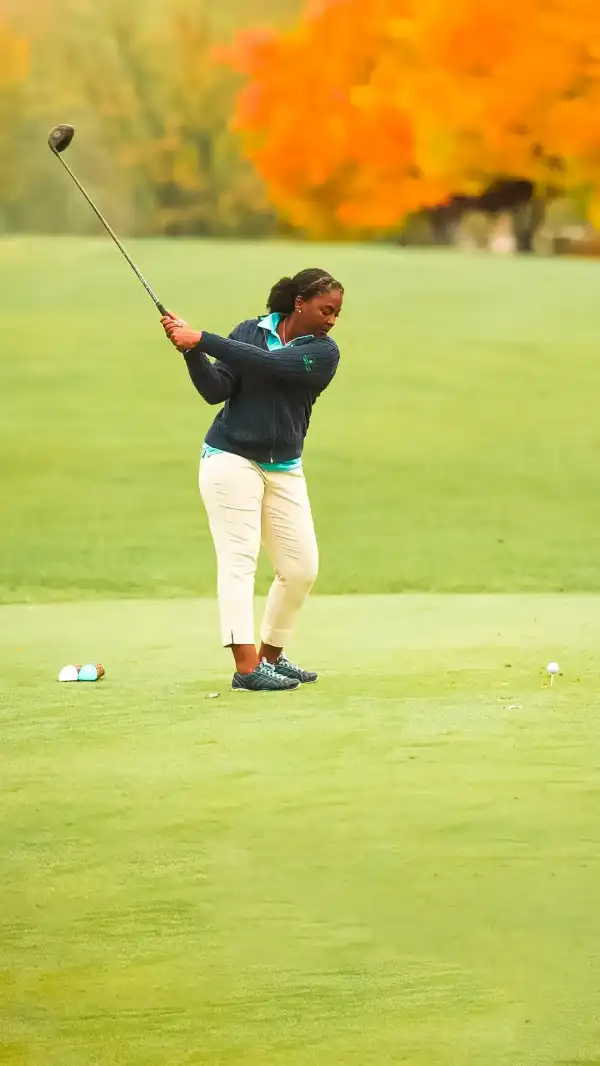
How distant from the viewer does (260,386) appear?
6730mm

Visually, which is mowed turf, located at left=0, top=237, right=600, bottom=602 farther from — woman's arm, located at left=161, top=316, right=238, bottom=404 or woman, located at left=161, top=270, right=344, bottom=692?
woman's arm, located at left=161, top=316, right=238, bottom=404

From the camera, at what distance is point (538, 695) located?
6.57 m

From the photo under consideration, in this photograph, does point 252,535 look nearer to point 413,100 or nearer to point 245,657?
point 245,657

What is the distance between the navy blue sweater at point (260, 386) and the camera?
653 centimetres

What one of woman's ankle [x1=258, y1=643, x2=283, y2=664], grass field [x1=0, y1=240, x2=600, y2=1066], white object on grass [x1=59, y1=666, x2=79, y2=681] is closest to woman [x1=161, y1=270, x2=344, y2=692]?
woman's ankle [x1=258, y1=643, x2=283, y2=664]

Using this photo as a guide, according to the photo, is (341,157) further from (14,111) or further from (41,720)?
(41,720)

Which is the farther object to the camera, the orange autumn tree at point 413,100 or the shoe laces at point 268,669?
the orange autumn tree at point 413,100

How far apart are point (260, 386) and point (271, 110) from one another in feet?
82.6

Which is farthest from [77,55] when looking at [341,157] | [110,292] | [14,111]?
[110,292]

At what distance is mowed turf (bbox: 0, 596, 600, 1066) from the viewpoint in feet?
12.0

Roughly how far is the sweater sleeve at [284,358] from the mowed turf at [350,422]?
5744 mm

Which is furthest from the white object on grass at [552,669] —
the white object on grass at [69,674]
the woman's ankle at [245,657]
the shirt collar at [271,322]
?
the white object on grass at [69,674]

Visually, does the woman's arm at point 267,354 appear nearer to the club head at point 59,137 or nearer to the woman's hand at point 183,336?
the woman's hand at point 183,336

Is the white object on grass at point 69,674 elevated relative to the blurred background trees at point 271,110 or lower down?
elevated
